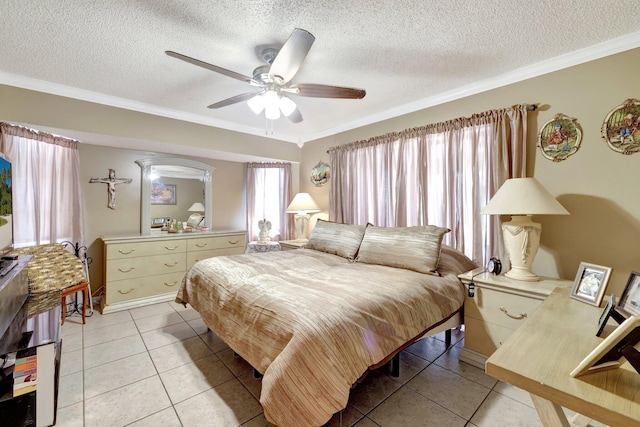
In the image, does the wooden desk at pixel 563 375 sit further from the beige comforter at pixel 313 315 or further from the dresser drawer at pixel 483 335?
the dresser drawer at pixel 483 335

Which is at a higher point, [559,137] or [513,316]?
[559,137]

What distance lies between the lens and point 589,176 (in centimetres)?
208

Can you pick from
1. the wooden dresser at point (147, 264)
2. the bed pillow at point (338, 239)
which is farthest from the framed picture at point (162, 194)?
the bed pillow at point (338, 239)

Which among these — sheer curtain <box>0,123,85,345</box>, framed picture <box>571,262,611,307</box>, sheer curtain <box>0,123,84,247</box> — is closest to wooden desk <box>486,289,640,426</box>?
framed picture <box>571,262,611,307</box>

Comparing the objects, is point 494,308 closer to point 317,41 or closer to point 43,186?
point 317,41

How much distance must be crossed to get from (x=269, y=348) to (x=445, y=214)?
225 cm

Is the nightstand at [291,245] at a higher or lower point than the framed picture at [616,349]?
lower

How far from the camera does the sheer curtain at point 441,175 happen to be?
2439mm

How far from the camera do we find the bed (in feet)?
4.17

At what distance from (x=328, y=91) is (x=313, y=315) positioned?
5.37 ft

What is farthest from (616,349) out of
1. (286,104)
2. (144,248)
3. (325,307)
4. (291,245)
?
(144,248)

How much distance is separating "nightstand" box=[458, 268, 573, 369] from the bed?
0.14m

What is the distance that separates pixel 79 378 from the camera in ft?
6.32

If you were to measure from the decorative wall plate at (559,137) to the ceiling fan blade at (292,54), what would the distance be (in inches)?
82.8
